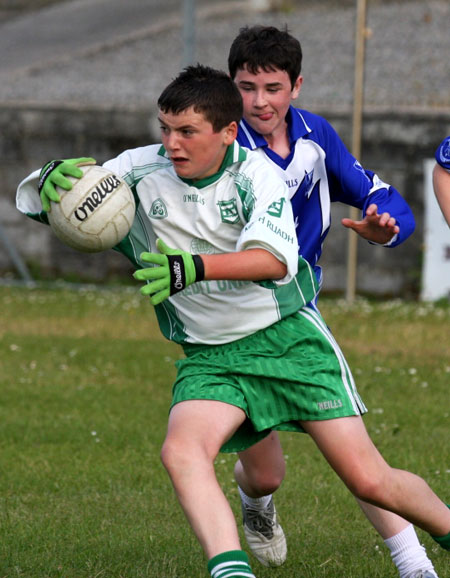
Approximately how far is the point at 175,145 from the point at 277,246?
0.58 meters

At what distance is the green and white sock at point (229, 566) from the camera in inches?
142

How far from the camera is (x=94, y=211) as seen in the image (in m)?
4.07

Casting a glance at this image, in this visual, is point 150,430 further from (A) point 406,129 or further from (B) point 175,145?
(A) point 406,129

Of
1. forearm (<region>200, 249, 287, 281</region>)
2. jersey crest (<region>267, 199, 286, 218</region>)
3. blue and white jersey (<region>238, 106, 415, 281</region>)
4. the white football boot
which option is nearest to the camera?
forearm (<region>200, 249, 287, 281</region>)

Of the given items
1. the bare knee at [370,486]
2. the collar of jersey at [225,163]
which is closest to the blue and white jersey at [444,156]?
the collar of jersey at [225,163]

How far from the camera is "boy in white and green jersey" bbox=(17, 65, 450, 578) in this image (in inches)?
156

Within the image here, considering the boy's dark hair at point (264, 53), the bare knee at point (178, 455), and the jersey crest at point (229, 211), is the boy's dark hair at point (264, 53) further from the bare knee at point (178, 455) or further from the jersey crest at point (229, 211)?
the bare knee at point (178, 455)

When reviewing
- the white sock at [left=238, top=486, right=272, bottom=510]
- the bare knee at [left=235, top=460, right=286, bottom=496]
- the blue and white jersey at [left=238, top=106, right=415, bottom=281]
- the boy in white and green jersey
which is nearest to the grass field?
the white sock at [left=238, top=486, right=272, bottom=510]

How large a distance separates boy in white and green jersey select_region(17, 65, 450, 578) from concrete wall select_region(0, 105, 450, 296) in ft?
24.9

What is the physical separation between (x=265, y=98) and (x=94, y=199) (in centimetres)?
105

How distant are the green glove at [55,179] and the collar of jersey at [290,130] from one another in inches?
34.0

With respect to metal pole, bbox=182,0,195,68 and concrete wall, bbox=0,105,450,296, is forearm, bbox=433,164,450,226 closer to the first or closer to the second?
concrete wall, bbox=0,105,450,296

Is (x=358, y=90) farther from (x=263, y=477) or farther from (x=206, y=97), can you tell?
A: (x=206, y=97)

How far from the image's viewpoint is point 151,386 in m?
8.41
